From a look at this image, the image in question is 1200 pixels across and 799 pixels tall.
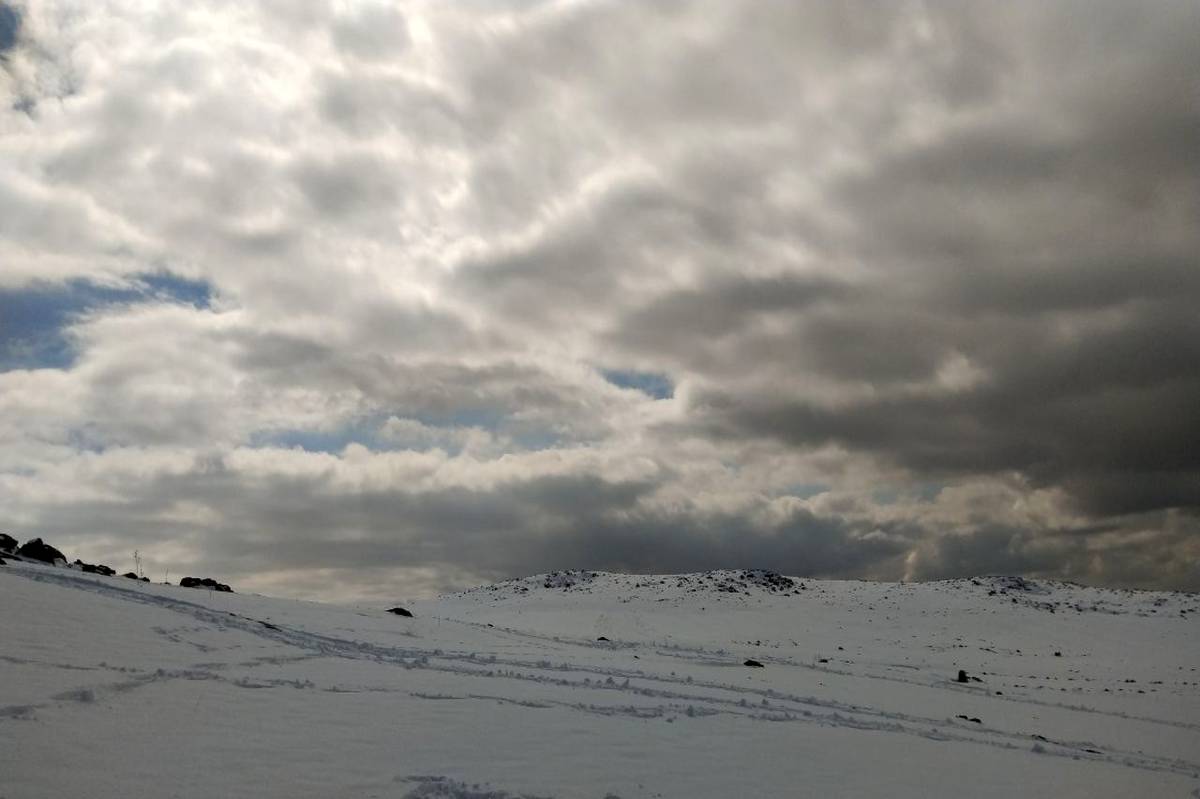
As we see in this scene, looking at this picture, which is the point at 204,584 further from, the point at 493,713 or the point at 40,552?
the point at 493,713

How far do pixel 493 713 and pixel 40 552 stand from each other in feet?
87.1

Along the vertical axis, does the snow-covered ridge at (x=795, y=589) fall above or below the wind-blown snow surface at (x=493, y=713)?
above

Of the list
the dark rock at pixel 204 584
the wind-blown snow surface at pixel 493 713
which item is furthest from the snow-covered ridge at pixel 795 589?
the dark rock at pixel 204 584

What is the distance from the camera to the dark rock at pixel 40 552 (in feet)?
114

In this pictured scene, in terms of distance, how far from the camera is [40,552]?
1394 inches

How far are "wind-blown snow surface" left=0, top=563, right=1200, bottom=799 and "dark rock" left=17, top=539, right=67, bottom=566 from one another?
5.67 meters

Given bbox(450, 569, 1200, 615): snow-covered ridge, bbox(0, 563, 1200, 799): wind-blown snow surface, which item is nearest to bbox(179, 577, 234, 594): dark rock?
bbox(0, 563, 1200, 799): wind-blown snow surface

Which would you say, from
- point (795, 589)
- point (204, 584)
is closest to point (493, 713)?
point (204, 584)

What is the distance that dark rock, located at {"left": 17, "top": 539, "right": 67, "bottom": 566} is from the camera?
3472cm

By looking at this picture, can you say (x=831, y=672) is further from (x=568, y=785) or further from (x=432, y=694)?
(x=568, y=785)

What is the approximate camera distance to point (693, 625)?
58.2 meters

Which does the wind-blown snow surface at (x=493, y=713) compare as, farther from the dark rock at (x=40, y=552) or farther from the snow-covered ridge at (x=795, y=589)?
the snow-covered ridge at (x=795, y=589)

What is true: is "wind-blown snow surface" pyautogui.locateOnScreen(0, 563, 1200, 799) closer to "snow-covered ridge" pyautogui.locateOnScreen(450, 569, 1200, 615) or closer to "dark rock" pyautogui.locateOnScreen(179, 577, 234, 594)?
"dark rock" pyautogui.locateOnScreen(179, 577, 234, 594)

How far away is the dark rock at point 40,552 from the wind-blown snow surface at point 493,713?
567cm
